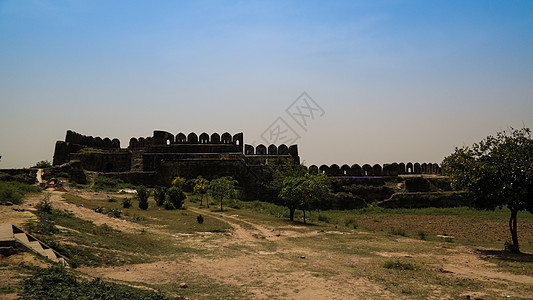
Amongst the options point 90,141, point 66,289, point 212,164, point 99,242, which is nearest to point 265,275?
point 66,289

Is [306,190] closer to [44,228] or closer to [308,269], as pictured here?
[308,269]

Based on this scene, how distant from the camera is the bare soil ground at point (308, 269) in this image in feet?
20.3

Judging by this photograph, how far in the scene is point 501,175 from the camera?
10.1 meters

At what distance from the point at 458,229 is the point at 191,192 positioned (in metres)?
15.8

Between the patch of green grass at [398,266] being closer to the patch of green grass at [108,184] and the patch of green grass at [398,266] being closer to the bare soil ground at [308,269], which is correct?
the bare soil ground at [308,269]

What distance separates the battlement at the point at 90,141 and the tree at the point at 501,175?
2661 centimetres

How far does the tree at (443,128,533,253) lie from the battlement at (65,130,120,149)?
26.6 m

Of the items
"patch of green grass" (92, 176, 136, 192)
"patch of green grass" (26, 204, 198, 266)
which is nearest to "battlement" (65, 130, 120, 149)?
"patch of green grass" (92, 176, 136, 192)

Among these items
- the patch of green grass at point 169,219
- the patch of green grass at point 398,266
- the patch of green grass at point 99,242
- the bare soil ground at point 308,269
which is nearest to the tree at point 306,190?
the bare soil ground at point 308,269

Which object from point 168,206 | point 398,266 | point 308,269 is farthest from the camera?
point 168,206

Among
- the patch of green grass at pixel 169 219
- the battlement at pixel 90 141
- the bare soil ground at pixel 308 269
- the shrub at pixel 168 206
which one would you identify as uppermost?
the battlement at pixel 90 141

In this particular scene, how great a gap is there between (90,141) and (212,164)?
11.6 m

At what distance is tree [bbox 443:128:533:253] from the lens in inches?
388

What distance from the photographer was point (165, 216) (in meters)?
14.5
